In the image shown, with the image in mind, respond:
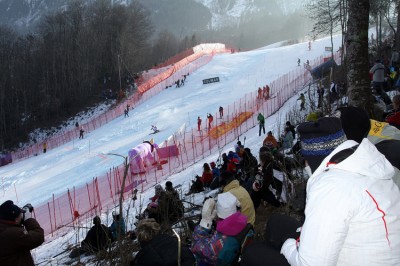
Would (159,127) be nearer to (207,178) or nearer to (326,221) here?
(207,178)

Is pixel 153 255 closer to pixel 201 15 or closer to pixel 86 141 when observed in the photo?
pixel 86 141

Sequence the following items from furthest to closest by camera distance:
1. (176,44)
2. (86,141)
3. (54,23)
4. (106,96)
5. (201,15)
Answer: (201,15)
(176,44)
(54,23)
(106,96)
(86,141)

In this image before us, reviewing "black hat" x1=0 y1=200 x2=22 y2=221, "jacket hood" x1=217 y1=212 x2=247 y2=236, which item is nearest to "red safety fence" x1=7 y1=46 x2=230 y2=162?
"black hat" x1=0 y1=200 x2=22 y2=221

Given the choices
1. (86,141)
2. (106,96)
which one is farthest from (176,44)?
(86,141)

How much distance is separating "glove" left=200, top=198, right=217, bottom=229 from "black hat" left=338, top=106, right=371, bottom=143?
1.65m

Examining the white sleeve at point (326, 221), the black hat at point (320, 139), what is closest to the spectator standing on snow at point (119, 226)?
the white sleeve at point (326, 221)

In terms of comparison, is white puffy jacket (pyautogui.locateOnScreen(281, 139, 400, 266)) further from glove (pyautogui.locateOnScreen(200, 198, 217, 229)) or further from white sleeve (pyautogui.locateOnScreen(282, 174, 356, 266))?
glove (pyautogui.locateOnScreen(200, 198, 217, 229))

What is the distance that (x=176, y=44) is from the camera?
94312 mm

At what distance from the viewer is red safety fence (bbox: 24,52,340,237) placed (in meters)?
12.9

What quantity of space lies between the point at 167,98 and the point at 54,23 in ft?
132

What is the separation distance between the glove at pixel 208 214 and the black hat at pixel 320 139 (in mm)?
1798

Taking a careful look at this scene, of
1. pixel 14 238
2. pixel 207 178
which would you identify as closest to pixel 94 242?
pixel 14 238

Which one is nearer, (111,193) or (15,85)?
(111,193)

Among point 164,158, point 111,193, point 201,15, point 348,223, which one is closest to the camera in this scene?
point 348,223
